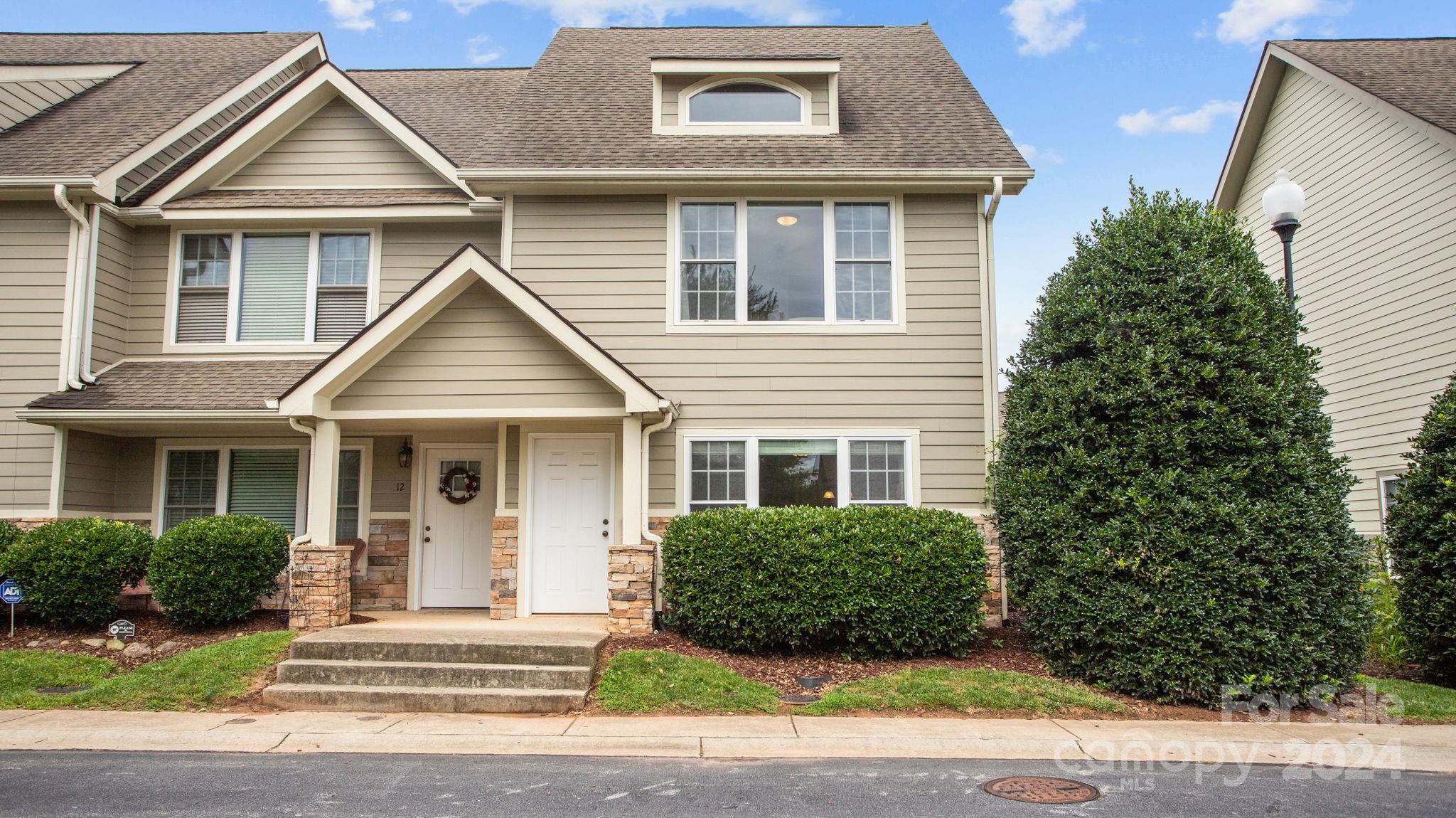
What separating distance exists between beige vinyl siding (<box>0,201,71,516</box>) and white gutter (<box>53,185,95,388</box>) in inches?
5.0

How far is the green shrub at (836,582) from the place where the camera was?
820 centimetres

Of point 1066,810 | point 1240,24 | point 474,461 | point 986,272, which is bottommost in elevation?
point 1066,810

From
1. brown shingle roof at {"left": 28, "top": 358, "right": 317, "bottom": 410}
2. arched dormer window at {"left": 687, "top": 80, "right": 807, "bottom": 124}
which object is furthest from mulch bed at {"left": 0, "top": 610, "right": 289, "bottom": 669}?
arched dormer window at {"left": 687, "top": 80, "right": 807, "bottom": 124}

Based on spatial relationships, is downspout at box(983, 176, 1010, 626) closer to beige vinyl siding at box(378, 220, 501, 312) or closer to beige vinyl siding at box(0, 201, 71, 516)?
beige vinyl siding at box(378, 220, 501, 312)

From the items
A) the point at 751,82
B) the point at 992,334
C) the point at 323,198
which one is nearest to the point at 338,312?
the point at 323,198

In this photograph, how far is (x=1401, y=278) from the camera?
36.1 ft

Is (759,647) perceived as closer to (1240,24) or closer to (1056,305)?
(1056,305)

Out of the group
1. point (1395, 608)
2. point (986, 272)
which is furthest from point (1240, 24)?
point (1395, 608)

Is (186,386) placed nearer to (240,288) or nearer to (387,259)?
(240,288)

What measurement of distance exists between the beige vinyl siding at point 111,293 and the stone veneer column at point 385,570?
3669 millimetres

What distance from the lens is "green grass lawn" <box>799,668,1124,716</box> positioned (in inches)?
272

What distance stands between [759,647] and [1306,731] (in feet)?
14.1

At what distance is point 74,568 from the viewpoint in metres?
9.12

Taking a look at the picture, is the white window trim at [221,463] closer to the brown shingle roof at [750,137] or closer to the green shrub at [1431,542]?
the brown shingle roof at [750,137]
